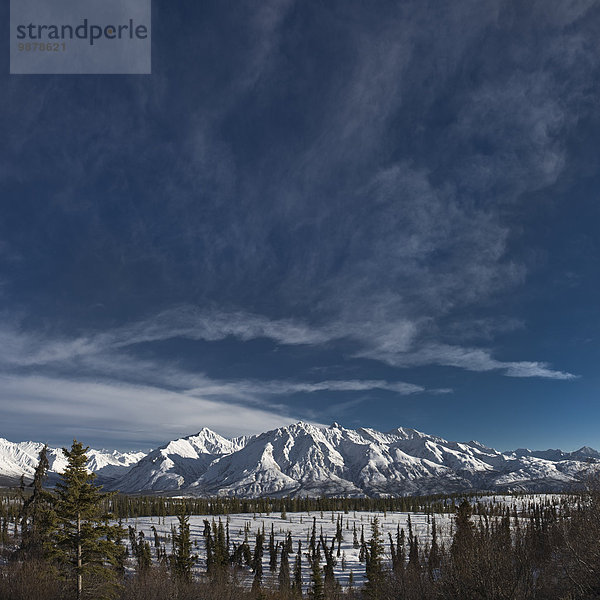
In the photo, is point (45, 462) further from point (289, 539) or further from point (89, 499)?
point (289, 539)

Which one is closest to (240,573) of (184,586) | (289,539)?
(289,539)

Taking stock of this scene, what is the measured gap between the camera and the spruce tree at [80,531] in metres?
35.9

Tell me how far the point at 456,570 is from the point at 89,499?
95.8 feet

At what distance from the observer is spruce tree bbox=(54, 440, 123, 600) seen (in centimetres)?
3591

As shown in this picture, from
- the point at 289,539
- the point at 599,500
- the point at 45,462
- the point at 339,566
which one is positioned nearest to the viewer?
the point at 599,500

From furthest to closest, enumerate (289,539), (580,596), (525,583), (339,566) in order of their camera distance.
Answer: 1. (289,539)
2. (339,566)
3. (580,596)
4. (525,583)

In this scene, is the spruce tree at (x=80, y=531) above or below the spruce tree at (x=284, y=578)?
above

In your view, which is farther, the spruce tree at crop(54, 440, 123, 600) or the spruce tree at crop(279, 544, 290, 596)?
the spruce tree at crop(279, 544, 290, 596)

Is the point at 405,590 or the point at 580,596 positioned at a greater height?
the point at 580,596

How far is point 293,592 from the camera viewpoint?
103 m

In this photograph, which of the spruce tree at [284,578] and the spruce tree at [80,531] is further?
the spruce tree at [284,578]

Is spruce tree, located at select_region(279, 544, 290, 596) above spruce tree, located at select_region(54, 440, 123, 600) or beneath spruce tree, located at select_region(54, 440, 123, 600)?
beneath

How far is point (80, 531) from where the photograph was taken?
36438 millimetres

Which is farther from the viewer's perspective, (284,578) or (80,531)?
(284,578)
